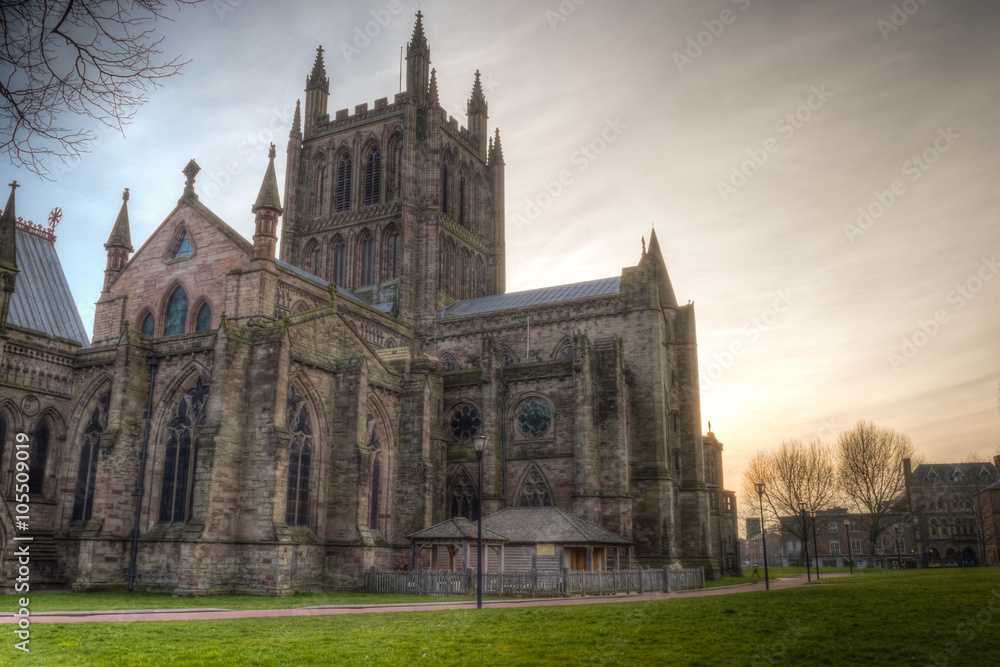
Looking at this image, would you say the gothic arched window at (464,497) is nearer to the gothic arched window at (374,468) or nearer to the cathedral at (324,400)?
the cathedral at (324,400)

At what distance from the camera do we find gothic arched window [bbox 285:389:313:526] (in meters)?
30.0

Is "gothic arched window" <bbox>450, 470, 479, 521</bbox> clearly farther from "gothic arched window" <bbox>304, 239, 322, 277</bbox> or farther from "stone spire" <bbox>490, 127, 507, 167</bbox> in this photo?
"stone spire" <bbox>490, 127, 507, 167</bbox>

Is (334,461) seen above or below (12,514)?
above

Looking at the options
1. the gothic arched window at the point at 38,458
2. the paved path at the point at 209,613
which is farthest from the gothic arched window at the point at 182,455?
the paved path at the point at 209,613

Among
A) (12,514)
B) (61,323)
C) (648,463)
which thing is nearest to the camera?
(12,514)

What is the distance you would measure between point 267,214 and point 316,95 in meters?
31.1

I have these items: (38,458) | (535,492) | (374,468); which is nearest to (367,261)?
(374,468)

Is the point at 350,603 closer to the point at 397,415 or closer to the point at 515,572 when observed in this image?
the point at 515,572

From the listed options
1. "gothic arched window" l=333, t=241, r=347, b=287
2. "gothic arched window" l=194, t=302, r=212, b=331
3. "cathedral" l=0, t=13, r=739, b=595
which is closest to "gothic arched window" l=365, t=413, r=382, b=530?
"cathedral" l=0, t=13, r=739, b=595

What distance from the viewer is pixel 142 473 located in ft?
95.9

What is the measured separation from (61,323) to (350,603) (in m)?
23.4

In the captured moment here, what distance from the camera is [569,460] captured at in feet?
125

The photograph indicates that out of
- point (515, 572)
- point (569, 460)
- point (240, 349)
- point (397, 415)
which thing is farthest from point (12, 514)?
point (569, 460)

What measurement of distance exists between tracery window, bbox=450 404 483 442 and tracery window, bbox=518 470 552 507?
3829mm
